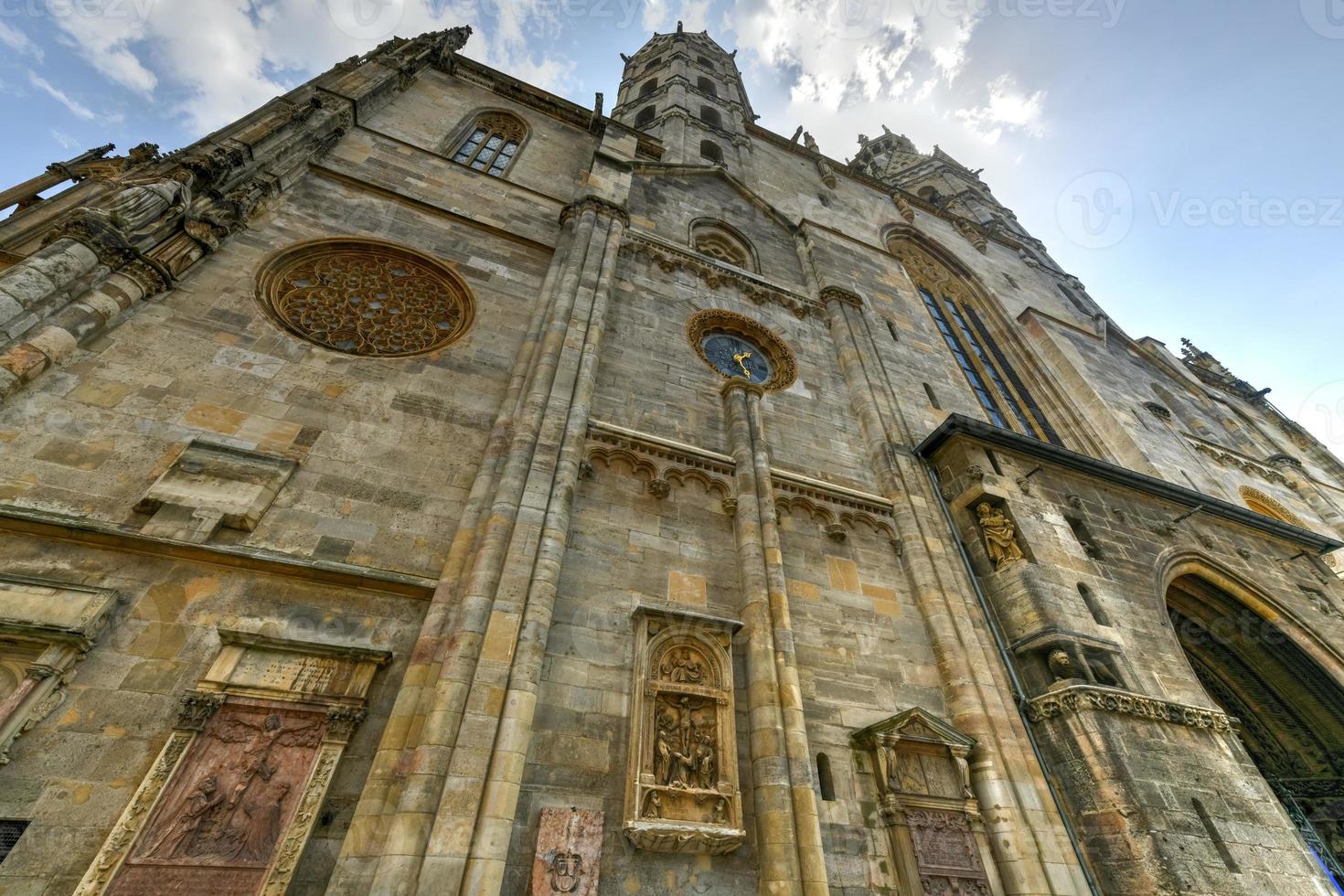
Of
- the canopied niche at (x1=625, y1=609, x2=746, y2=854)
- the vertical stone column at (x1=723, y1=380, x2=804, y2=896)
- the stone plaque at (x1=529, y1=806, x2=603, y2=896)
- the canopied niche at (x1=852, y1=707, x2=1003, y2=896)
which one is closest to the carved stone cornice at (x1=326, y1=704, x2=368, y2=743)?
the stone plaque at (x1=529, y1=806, x2=603, y2=896)

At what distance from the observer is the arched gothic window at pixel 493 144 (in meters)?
13.2

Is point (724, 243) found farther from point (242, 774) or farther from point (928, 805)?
point (242, 774)

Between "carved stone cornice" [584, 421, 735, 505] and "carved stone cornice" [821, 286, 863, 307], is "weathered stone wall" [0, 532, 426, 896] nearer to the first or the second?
"carved stone cornice" [584, 421, 735, 505]

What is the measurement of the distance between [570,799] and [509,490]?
2928 mm

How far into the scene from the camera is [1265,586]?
9922mm

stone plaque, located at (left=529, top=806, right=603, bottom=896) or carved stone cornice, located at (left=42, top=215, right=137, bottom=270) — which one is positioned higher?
carved stone cornice, located at (left=42, top=215, right=137, bottom=270)

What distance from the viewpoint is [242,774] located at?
4.18 m

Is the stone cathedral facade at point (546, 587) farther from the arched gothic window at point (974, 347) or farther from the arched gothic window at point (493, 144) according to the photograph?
the arched gothic window at point (974, 347)

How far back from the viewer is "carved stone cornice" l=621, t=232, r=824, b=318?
1130cm

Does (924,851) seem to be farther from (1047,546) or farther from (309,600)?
(309,600)

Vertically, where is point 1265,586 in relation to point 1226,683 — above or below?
above

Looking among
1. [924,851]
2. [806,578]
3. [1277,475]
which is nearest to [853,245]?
[806,578]

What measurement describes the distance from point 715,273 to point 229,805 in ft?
34.7

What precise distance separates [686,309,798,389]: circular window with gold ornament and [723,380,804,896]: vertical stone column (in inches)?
94.7
